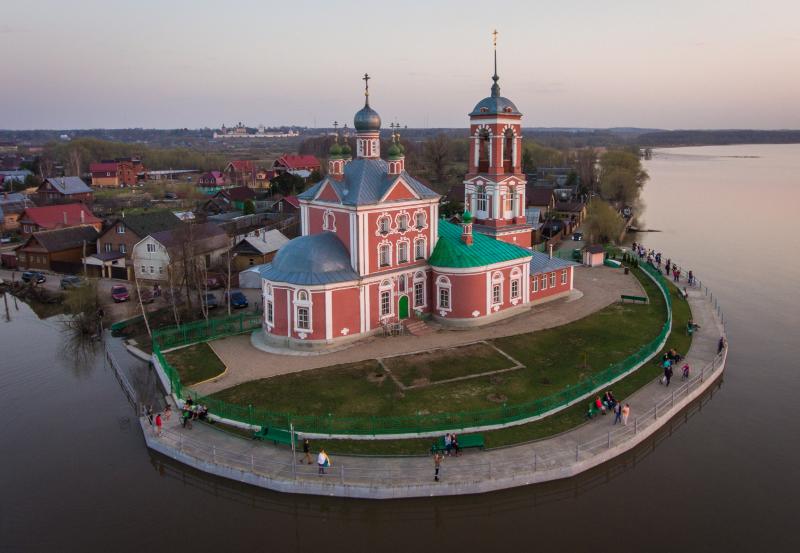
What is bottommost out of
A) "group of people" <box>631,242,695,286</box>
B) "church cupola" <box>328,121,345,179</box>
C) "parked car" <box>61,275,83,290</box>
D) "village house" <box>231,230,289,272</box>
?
"parked car" <box>61,275,83,290</box>

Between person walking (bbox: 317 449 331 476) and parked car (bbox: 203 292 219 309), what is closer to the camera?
person walking (bbox: 317 449 331 476)

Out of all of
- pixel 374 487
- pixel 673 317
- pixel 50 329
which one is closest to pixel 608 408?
pixel 374 487

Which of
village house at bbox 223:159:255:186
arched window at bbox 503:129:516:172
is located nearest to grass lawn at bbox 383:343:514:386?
arched window at bbox 503:129:516:172

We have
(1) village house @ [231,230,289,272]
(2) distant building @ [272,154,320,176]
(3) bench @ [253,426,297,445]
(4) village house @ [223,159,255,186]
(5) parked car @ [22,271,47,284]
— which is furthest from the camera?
(2) distant building @ [272,154,320,176]

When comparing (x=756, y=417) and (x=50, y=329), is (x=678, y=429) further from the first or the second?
(x=50, y=329)

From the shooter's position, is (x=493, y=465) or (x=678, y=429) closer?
(x=493, y=465)

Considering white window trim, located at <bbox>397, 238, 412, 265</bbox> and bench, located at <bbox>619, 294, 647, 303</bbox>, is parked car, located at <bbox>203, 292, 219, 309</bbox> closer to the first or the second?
white window trim, located at <bbox>397, 238, 412, 265</bbox>

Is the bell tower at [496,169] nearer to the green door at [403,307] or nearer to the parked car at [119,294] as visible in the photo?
the green door at [403,307]
